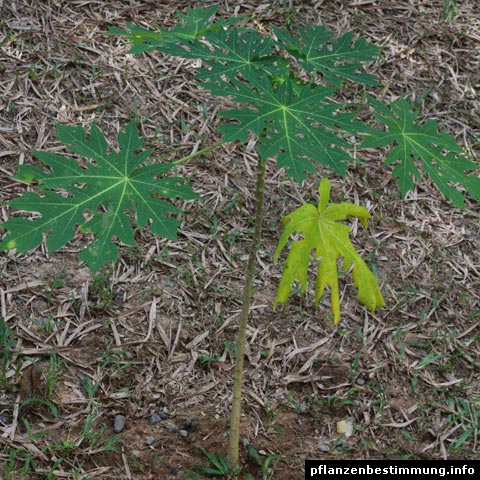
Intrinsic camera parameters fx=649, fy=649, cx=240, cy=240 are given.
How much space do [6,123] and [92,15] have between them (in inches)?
34.2

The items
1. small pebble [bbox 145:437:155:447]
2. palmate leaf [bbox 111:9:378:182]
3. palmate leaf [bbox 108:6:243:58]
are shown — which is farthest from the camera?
small pebble [bbox 145:437:155:447]

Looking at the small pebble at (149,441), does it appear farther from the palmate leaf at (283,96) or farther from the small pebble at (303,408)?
the palmate leaf at (283,96)

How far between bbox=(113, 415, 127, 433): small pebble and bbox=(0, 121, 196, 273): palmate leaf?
0.90m

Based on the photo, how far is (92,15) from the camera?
345 centimetres

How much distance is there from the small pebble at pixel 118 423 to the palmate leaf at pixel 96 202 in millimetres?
898

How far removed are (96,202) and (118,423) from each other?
981 mm

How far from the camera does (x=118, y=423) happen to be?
221 centimetres

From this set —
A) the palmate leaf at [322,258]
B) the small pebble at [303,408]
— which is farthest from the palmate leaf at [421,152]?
the small pebble at [303,408]

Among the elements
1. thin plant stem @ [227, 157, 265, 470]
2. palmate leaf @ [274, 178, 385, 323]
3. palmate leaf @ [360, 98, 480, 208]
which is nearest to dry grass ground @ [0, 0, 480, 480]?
thin plant stem @ [227, 157, 265, 470]

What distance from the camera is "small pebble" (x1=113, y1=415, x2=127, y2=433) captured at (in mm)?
2197

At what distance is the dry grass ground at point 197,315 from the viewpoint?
223cm

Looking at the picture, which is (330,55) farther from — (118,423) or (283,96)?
(118,423)

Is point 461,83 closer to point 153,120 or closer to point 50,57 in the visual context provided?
point 153,120

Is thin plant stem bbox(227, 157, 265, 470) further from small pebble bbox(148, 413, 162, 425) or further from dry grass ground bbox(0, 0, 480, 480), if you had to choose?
small pebble bbox(148, 413, 162, 425)
